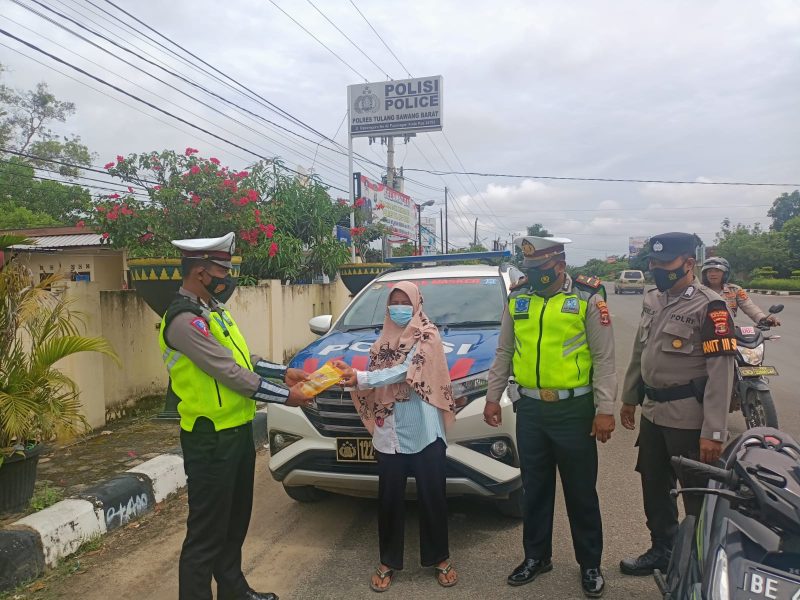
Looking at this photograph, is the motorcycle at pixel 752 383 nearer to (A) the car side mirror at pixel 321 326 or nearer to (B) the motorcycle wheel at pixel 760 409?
(B) the motorcycle wheel at pixel 760 409

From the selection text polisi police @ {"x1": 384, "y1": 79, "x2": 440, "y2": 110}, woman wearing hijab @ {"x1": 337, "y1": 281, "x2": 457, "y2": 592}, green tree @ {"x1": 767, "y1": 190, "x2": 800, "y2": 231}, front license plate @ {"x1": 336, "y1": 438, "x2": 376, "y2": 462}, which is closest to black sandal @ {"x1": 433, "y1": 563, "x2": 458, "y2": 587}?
woman wearing hijab @ {"x1": 337, "y1": 281, "x2": 457, "y2": 592}

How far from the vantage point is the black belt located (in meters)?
2.87

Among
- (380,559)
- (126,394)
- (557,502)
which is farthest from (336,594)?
(126,394)

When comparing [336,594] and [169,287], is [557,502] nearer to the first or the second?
[336,594]

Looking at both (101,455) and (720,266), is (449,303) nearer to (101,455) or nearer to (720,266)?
(720,266)

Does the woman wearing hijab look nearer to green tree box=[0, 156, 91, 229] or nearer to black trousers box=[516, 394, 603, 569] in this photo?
black trousers box=[516, 394, 603, 569]

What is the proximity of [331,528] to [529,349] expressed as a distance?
6.01ft

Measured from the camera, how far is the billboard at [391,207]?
895 inches

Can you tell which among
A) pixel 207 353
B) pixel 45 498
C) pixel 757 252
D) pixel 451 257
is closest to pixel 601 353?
pixel 207 353

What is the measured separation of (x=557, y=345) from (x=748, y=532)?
135 centimetres

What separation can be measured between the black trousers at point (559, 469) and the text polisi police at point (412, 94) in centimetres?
2382

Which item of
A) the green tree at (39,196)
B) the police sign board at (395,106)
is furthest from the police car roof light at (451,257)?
the green tree at (39,196)

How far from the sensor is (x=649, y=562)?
3121mm

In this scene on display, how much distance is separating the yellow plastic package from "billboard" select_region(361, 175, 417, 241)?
18.7m
